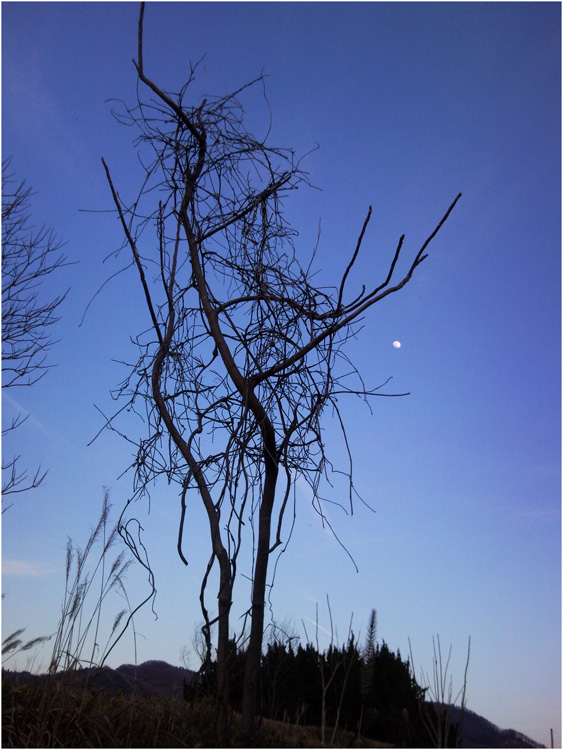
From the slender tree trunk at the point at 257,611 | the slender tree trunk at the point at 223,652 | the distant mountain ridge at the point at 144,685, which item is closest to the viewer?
the slender tree trunk at the point at 223,652

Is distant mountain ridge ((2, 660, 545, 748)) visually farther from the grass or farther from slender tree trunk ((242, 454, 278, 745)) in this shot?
slender tree trunk ((242, 454, 278, 745))

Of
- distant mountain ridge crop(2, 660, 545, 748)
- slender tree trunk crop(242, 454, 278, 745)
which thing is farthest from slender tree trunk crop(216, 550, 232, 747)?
distant mountain ridge crop(2, 660, 545, 748)

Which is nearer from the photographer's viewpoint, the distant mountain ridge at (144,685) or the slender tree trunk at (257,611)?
the slender tree trunk at (257,611)

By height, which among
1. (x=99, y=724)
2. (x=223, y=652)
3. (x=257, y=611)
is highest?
(x=257, y=611)

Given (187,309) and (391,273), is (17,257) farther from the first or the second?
(391,273)

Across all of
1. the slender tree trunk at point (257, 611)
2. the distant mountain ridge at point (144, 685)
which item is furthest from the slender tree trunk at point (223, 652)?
the distant mountain ridge at point (144, 685)

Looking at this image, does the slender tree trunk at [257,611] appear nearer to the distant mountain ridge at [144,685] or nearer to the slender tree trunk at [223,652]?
the slender tree trunk at [223,652]

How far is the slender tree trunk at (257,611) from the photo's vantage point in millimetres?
2049

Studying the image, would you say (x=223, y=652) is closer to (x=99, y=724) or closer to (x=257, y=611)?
(x=257, y=611)

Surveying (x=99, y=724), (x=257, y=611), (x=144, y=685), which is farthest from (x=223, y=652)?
(x=144, y=685)

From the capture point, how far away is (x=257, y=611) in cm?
212

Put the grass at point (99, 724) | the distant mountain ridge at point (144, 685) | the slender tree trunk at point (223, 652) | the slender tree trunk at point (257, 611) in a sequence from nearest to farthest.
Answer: the slender tree trunk at point (223, 652) → the slender tree trunk at point (257, 611) → the grass at point (99, 724) → the distant mountain ridge at point (144, 685)

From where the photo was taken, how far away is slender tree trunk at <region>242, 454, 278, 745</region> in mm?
2049

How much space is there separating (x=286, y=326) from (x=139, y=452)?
2.51ft
